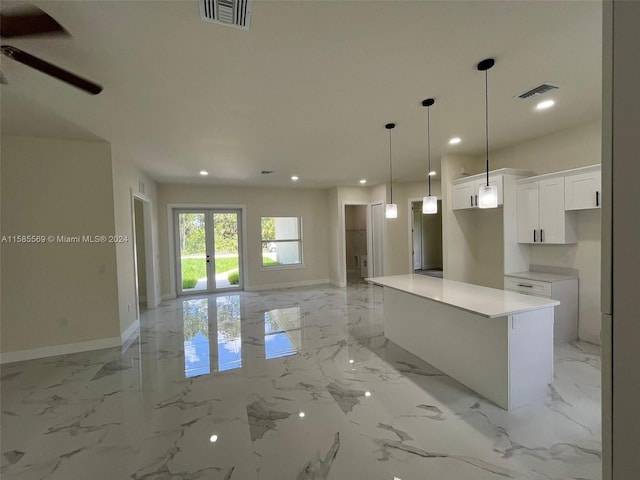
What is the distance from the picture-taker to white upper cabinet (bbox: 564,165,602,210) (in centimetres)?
325

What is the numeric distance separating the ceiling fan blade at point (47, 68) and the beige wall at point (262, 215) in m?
5.13

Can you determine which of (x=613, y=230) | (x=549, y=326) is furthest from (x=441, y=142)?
(x=613, y=230)

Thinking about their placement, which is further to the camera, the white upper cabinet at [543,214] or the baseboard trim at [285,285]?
the baseboard trim at [285,285]

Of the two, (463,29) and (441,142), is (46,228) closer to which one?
(463,29)

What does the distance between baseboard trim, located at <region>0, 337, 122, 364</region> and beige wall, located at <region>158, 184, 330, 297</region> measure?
2.94m

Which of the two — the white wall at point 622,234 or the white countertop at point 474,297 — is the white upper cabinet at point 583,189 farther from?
the white wall at point 622,234

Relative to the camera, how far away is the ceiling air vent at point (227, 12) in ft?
5.07

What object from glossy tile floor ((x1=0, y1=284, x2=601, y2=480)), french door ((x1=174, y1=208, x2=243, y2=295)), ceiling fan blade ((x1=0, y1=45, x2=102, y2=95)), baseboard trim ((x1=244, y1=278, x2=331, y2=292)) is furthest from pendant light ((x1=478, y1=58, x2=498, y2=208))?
french door ((x1=174, y1=208, x2=243, y2=295))

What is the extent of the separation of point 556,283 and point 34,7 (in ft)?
16.7

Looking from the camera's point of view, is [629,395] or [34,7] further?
[34,7]

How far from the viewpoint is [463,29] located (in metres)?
1.85

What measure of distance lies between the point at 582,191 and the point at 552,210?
1.26ft

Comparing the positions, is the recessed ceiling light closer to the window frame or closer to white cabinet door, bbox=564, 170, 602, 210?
white cabinet door, bbox=564, 170, 602, 210

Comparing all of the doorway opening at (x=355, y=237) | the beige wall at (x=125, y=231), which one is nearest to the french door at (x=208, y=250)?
the beige wall at (x=125, y=231)
